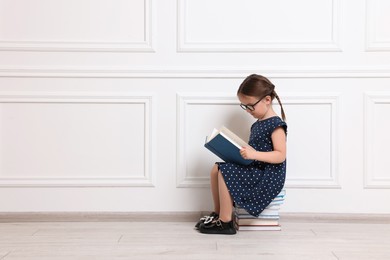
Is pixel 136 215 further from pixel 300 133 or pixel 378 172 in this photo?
pixel 378 172

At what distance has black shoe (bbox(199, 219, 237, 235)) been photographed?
88.8 inches

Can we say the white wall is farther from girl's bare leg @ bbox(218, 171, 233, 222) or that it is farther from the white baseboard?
girl's bare leg @ bbox(218, 171, 233, 222)

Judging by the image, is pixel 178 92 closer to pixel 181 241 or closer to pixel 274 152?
pixel 274 152

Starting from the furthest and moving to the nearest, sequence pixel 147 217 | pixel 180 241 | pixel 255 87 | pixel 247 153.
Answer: pixel 147 217 < pixel 255 87 < pixel 247 153 < pixel 180 241

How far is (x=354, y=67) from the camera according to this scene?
8.39 feet

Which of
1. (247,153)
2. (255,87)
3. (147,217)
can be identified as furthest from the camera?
(147,217)

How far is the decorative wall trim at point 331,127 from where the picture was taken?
8.36 ft

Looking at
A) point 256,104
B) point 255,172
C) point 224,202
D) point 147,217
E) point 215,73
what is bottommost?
point 147,217

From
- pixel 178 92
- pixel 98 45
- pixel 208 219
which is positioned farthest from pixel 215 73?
pixel 208 219

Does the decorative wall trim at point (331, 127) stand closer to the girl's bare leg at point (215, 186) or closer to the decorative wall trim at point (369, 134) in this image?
the decorative wall trim at point (369, 134)

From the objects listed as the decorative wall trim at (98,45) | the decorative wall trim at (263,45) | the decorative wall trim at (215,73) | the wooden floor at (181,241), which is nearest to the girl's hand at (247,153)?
the wooden floor at (181,241)

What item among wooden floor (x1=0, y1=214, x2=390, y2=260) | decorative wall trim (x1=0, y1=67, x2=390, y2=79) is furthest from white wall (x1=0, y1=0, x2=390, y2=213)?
wooden floor (x1=0, y1=214, x2=390, y2=260)

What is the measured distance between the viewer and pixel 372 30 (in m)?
2.56

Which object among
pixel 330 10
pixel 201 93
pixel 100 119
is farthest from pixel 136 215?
pixel 330 10
